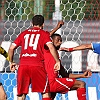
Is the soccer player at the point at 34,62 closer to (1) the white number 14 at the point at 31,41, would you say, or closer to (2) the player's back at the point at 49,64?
(1) the white number 14 at the point at 31,41

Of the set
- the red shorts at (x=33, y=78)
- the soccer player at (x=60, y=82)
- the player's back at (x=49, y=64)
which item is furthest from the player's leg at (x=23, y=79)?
the player's back at (x=49, y=64)

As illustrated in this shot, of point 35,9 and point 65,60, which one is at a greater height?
point 35,9

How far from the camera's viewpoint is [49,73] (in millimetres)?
7457

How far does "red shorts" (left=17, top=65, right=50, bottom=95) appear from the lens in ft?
22.4

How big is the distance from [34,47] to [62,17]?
174 centimetres

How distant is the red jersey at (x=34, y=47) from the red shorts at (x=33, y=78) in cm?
7

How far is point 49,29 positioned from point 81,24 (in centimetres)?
51

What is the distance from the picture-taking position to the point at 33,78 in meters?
6.86

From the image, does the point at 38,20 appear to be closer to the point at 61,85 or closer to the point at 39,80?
the point at 39,80

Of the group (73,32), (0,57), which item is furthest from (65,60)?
(0,57)

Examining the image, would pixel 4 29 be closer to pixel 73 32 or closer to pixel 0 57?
pixel 0 57

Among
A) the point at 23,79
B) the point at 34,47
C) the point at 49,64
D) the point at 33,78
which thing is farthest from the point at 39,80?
the point at 49,64

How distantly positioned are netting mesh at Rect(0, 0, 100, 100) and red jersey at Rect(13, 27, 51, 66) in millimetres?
1567

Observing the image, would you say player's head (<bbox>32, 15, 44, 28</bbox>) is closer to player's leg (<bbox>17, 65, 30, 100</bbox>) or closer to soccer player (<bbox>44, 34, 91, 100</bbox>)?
soccer player (<bbox>44, 34, 91, 100</bbox>)
